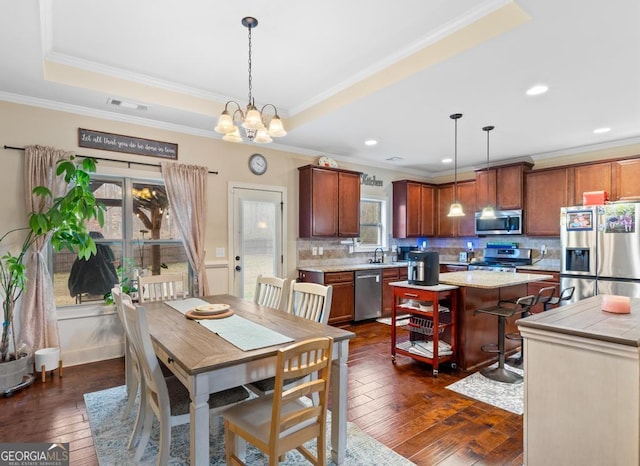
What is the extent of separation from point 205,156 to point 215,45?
69.8 inches

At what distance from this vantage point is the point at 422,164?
6426 mm

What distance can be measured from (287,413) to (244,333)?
54 centimetres

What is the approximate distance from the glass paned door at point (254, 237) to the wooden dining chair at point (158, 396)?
2.56 metres

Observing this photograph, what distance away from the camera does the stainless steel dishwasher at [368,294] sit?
17.1ft

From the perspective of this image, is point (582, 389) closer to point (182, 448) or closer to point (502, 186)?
point (182, 448)

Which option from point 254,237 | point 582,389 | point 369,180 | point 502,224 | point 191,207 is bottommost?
point 582,389

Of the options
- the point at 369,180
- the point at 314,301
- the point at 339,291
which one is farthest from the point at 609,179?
the point at 314,301

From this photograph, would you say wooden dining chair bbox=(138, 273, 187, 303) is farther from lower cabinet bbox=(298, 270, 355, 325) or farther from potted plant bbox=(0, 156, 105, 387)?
lower cabinet bbox=(298, 270, 355, 325)

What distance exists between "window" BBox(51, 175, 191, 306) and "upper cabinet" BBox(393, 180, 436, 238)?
3.89 m

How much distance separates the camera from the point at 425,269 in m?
3.46

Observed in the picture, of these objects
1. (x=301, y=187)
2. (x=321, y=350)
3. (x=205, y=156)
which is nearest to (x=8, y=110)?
(x=205, y=156)

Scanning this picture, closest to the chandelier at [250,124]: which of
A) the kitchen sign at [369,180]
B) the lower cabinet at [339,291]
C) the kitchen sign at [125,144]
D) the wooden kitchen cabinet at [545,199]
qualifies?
the kitchen sign at [125,144]

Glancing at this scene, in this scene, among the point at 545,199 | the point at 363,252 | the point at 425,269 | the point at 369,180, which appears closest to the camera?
the point at 425,269

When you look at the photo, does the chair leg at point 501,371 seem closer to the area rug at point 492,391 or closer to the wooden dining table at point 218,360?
the area rug at point 492,391
